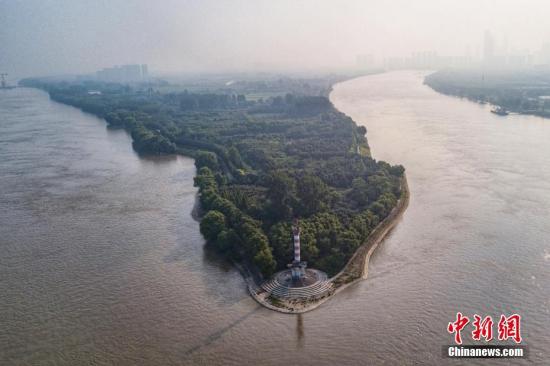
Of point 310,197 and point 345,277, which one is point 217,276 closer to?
point 345,277

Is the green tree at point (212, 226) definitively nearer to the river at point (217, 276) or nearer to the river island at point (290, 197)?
the river island at point (290, 197)

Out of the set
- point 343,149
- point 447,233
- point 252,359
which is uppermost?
point 343,149

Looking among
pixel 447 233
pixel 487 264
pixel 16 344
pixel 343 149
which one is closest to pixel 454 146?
pixel 343 149

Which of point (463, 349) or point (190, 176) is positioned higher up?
point (190, 176)

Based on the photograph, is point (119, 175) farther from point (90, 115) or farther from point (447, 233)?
point (90, 115)

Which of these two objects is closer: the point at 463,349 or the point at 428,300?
the point at 463,349
